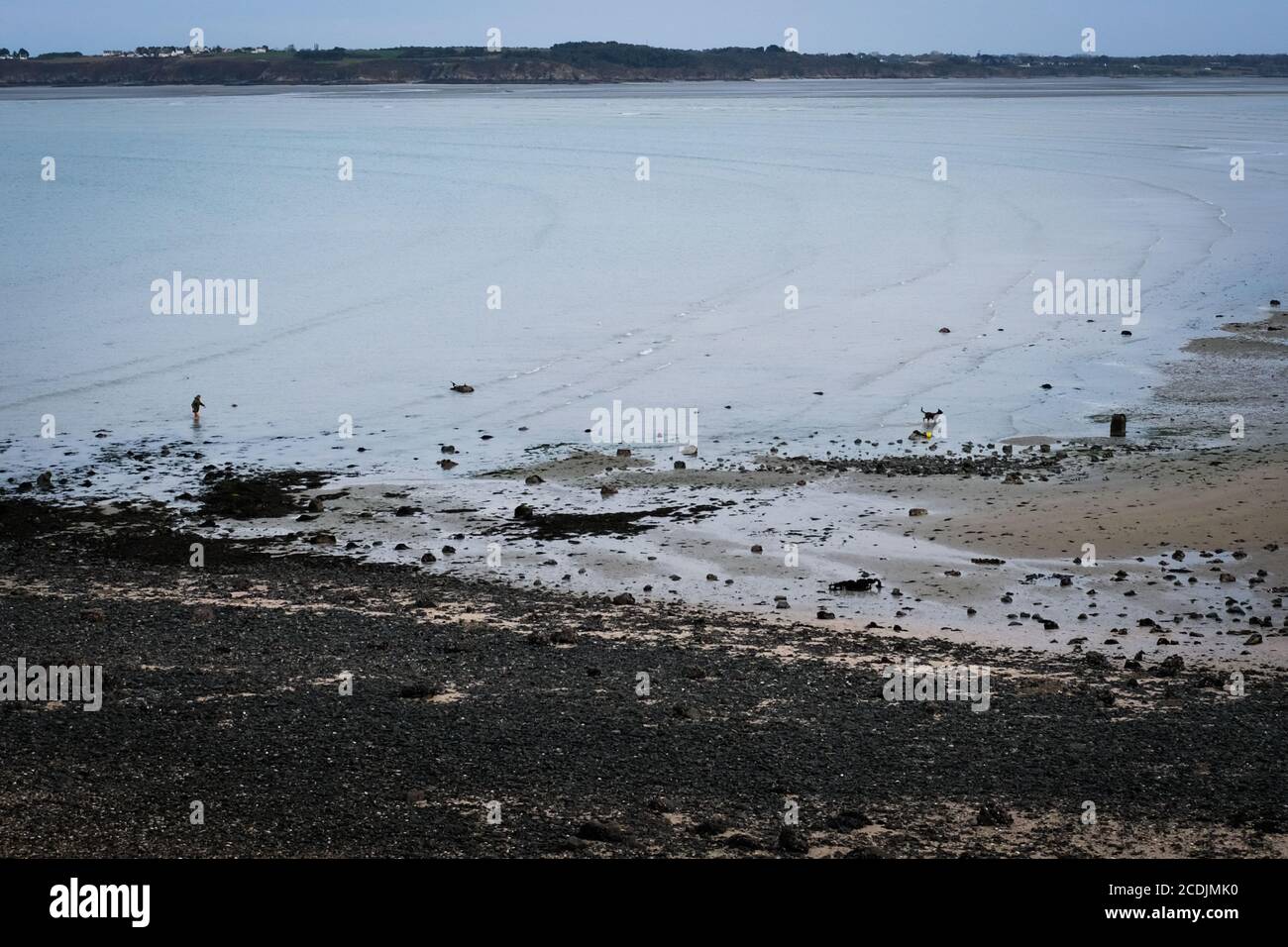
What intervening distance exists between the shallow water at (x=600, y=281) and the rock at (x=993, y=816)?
14434 mm

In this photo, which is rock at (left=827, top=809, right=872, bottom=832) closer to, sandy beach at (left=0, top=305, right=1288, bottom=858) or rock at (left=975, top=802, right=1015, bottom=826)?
sandy beach at (left=0, top=305, right=1288, bottom=858)

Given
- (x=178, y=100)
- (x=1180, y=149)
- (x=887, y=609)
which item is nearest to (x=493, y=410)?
(x=887, y=609)

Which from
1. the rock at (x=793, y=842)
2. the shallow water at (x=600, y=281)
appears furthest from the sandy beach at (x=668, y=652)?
the shallow water at (x=600, y=281)

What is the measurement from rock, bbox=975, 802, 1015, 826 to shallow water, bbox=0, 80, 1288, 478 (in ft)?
47.4

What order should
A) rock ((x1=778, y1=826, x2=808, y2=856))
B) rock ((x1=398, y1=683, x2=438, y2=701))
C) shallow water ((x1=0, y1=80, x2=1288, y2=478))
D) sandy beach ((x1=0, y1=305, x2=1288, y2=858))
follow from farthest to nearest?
shallow water ((x1=0, y1=80, x2=1288, y2=478))
rock ((x1=398, y1=683, x2=438, y2=701))
sandy beach ((x1=0, y1=305, x2=1288, y2=858))
rock ((x1=778, y1=826, x2=808, y2=856))

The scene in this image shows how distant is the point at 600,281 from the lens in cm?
4716

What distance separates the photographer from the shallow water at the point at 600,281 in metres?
28.5

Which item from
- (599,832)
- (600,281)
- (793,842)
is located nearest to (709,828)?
(793,842)

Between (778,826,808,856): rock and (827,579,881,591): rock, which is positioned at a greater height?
(778,826,808,856): rock

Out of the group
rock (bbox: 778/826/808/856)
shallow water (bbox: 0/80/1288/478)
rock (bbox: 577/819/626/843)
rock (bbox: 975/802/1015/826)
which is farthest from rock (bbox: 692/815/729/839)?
shallow water (bbox: 0/80/1288/478)

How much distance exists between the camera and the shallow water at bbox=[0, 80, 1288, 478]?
28.5m

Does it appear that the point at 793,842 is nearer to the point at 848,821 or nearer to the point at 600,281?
the point at 848,821

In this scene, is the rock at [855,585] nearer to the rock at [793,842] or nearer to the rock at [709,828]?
the rock at [709,828]

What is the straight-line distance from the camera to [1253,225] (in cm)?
5675
